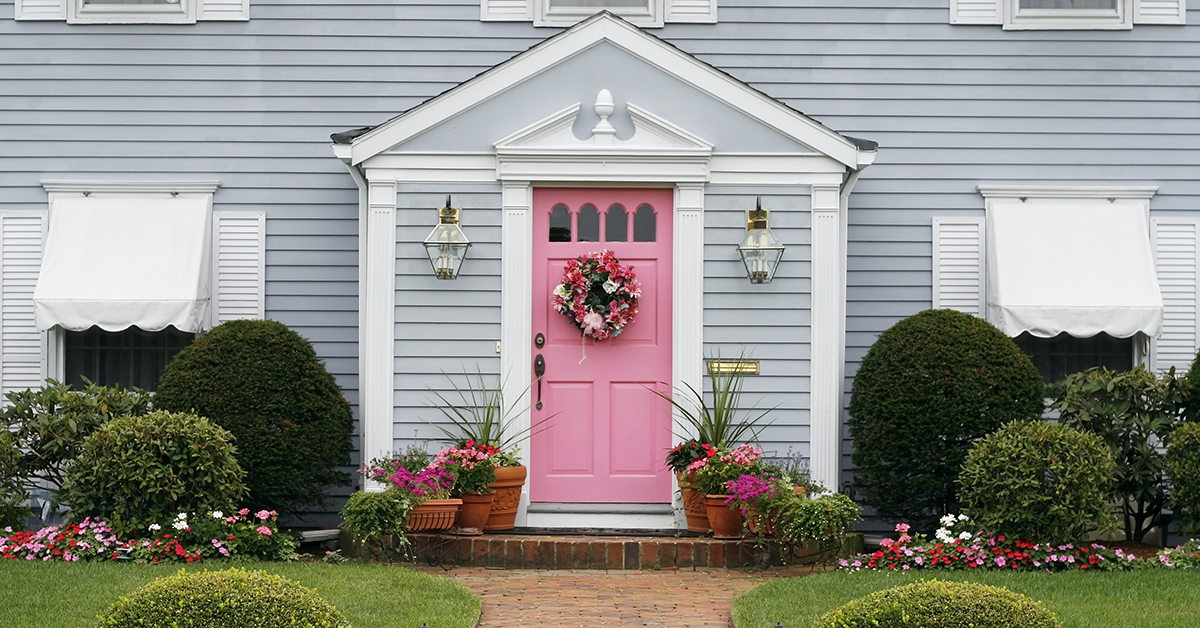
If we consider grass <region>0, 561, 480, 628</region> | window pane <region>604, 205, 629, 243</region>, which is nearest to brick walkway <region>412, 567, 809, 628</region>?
grass <region>0, 561, 480, 628</region>

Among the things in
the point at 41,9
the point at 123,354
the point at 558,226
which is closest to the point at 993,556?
the point at 558,226

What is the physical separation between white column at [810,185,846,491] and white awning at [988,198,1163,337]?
1.61 m

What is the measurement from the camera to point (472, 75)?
10.2 meters

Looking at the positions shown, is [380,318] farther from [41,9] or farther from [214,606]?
[214,606]

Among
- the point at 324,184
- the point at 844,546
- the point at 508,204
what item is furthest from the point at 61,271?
the point at 844,546

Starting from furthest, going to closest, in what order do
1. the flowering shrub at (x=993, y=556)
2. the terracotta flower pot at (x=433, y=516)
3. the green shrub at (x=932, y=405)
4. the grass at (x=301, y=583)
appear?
the green shrub at (x=932, y=405) < the terracotta flower pot at (x=433, y=516) < the flowering shrub at (x=993, y=556) < the grass at (x=301, y=583)

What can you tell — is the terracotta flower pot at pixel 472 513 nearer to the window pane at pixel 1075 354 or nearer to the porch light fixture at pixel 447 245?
the porch light fixture at pixel 447 245

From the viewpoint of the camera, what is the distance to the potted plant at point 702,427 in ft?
28.5

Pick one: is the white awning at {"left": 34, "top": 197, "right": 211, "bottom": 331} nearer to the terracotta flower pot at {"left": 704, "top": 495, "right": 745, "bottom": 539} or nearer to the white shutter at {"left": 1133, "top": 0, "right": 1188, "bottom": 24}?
the terracotta flower pot at {"left": 704, "top": 495, "right": 745, "bottom": 539}

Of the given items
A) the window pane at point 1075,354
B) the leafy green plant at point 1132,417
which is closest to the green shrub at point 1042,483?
the leafy green plant at point 1132,417

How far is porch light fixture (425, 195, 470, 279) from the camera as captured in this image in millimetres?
8969

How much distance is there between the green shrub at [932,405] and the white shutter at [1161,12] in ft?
10.5

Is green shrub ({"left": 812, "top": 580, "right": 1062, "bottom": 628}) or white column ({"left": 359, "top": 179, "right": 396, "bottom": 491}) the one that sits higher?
white column ({"left": 359, "top": 179, "right": 396, "bottom": 491})

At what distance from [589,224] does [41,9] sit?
488cm
